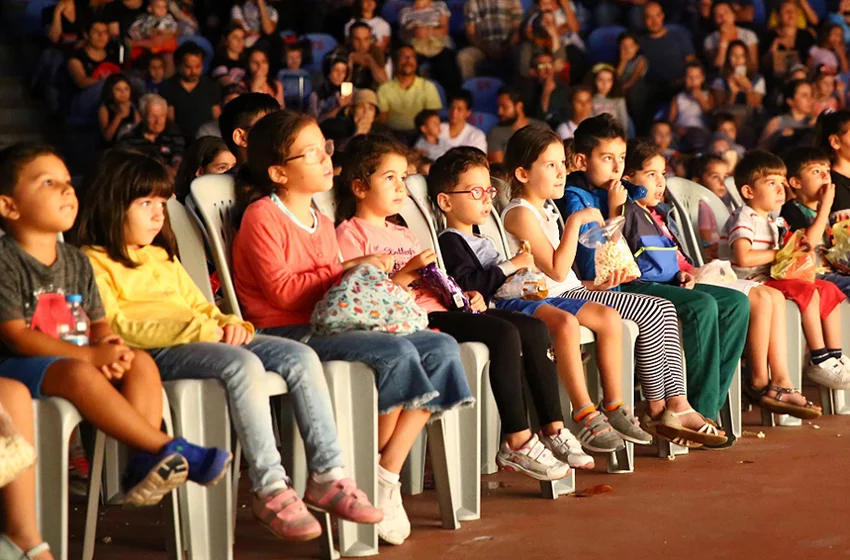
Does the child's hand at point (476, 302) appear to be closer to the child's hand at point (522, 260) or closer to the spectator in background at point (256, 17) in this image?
the child's hand at point (522, 260)

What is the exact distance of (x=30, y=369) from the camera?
8.40 feet

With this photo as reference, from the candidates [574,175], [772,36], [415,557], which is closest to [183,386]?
[415,557]

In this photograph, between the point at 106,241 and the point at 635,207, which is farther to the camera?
the point at 635,207

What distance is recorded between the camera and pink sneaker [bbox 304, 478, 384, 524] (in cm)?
275

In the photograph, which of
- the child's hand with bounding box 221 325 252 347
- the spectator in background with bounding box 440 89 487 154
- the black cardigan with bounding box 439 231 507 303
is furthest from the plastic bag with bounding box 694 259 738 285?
the spectator in background with bounding box 440 89 487 154

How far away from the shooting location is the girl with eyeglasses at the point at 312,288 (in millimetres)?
2975

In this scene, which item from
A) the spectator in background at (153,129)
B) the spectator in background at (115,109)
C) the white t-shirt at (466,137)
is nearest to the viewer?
the spectator in background at (153,129)

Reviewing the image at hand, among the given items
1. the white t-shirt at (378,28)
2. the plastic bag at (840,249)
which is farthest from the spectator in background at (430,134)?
the plastic bag at (840,249)

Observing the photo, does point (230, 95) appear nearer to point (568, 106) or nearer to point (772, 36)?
point (568, 106)

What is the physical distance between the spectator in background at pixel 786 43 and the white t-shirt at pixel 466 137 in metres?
2.37

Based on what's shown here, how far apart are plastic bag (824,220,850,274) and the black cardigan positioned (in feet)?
6.01

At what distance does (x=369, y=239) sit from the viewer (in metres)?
3.54

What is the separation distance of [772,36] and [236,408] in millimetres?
7326

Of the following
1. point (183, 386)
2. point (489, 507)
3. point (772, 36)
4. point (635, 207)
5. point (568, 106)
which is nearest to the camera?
point (183, 386)
